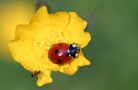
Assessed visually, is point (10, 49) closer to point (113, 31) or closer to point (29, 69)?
point (29, 69)

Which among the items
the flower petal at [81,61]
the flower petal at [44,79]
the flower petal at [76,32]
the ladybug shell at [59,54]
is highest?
the flower petal at [76,32]

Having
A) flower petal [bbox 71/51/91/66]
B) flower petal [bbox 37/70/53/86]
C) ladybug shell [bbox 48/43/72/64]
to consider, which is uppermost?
ladybug shell [bbox 48/43/72/64]

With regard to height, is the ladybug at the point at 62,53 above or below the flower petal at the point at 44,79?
above

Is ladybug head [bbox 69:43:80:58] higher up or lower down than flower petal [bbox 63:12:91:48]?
lower down

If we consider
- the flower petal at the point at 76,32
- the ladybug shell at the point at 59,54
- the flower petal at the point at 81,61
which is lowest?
the flower petal at the point at 81,61
